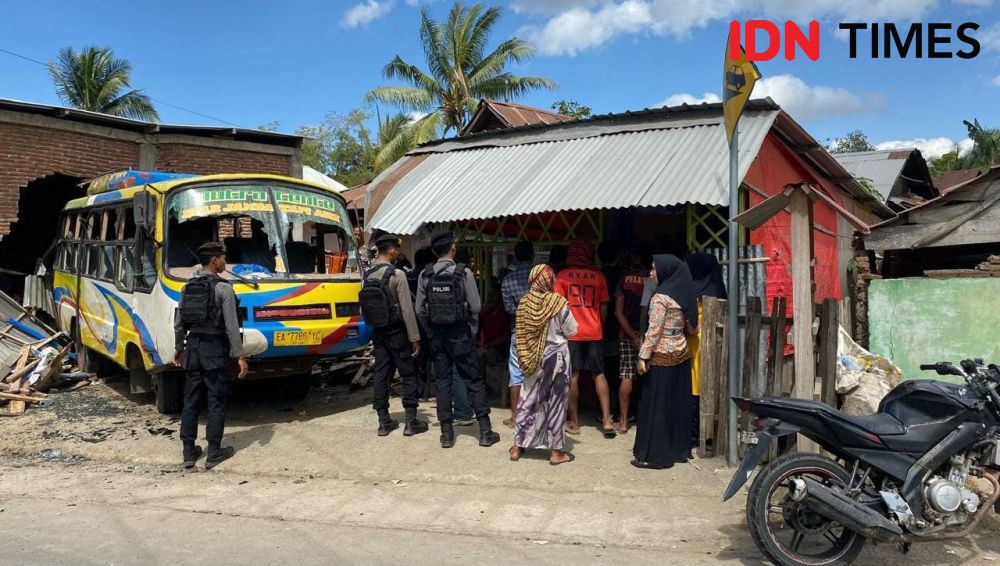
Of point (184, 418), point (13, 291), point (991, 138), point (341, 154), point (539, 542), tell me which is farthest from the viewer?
point (341, 154)

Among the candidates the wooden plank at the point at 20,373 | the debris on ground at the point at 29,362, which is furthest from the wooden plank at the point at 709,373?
the wooden plank at the point at 20,373

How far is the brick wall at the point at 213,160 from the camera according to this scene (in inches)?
519

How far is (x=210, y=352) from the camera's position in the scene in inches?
233

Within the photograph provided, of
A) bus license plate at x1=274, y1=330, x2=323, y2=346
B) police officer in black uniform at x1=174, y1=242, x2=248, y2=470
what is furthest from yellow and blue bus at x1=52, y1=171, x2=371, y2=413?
police officer in black uniform at x1=174, y1=242, x2=248, y2=470

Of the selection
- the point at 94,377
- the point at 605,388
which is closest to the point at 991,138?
the point at 605,388

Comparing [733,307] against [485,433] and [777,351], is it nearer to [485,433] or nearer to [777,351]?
[777,351]

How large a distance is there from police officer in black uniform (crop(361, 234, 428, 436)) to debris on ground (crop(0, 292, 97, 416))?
4.35 meters

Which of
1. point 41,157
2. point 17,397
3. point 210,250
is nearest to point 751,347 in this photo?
point 210,250

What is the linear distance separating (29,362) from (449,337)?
601 cm

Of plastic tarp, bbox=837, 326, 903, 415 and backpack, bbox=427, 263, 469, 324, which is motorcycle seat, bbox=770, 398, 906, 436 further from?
backpack, bbox=427, 263, 469, 324

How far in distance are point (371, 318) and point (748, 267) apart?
336 centimetres

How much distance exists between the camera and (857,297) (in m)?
7.75

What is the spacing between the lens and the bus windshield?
7.07 metres

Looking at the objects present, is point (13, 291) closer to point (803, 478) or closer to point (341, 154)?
point (803, 478)
